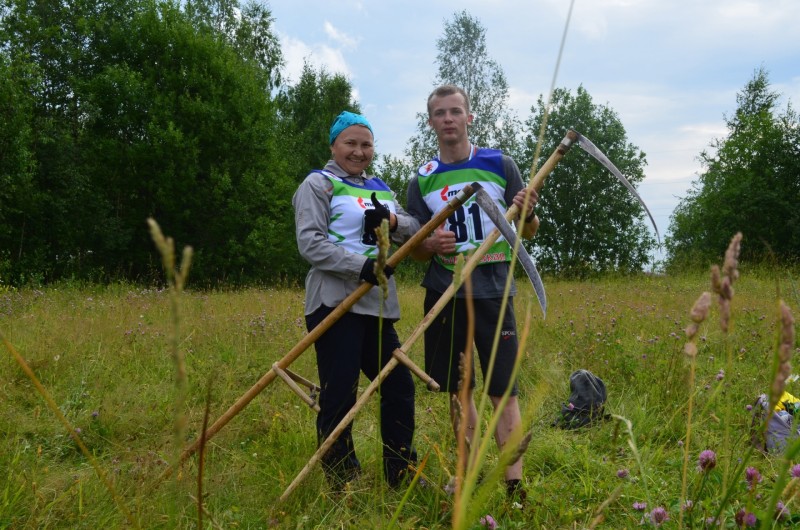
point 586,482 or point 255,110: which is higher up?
point 255,110

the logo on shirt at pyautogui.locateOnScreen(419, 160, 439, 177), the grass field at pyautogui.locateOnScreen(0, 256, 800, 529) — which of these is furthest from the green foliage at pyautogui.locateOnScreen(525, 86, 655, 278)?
the logo on shirt at pyautogui.locateOnScreen(419, 160, 439, 177)

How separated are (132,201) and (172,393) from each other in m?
15.0

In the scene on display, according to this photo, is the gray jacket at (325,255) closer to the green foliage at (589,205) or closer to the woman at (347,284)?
the woman at (347,284)

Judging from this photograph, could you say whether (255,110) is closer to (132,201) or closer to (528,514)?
(132,201)

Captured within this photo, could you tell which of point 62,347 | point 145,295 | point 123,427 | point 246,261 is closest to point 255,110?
point 246,261

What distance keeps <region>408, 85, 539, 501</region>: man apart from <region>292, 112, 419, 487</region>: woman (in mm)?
208

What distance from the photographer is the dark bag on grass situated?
3.75 m

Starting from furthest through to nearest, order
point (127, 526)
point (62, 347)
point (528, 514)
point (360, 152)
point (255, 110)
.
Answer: point (255, 110), point (62, 347), point (360, 152), point (528, 514), point (127, 526)

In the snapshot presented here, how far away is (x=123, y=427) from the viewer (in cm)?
365

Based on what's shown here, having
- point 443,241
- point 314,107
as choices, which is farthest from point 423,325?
point 314,107

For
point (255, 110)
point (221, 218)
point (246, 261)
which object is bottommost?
point (246, 261)

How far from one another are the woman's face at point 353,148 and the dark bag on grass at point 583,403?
2.10m

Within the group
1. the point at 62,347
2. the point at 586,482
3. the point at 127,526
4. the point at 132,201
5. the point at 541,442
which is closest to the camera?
the point at 127,526

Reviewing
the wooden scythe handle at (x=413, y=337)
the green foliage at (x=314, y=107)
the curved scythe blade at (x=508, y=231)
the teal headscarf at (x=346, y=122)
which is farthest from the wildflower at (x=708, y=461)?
the green foliage at (x=314, y=107)
